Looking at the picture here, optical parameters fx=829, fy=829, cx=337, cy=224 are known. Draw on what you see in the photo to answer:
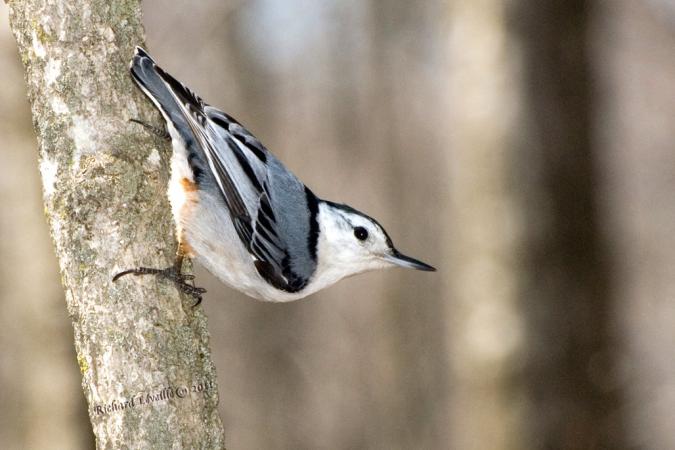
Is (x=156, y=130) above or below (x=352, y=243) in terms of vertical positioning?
above

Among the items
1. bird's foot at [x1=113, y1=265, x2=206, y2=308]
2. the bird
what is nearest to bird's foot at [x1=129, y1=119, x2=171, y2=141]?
the bird

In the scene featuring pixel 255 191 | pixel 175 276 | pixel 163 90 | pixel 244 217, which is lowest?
pixel 175 276

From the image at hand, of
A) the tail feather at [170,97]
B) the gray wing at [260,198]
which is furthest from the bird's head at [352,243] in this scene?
the tail feather at [170,97]

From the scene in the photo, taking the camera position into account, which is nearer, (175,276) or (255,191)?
(175,276)

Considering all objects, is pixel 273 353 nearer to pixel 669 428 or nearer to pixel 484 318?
pixel 669 428

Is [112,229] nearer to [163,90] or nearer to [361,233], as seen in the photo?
[163,90]

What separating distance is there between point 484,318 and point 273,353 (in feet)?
16.3

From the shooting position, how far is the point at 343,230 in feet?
10.8

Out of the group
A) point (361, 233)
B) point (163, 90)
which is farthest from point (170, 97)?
point (361, 233)

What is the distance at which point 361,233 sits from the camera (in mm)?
3283

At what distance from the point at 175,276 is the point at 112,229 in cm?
21

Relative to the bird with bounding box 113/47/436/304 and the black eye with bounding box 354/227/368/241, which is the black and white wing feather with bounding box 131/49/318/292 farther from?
the black eye with bounding box 354/227/368/241

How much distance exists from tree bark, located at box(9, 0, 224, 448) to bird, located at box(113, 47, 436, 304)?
0.24ft

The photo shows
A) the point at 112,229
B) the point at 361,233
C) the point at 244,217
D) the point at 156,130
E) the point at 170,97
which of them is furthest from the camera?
the point at 361,233
